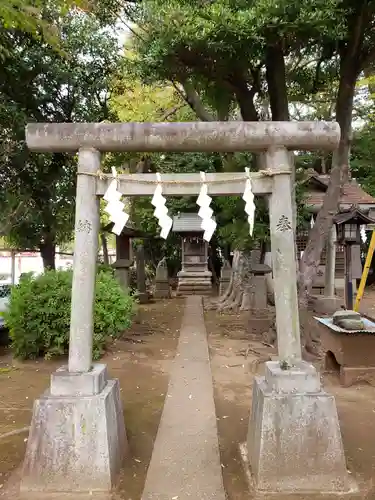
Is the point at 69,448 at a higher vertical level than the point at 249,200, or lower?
lower

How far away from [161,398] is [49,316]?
246 cm

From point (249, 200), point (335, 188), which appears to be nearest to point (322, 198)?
point (335, 188)

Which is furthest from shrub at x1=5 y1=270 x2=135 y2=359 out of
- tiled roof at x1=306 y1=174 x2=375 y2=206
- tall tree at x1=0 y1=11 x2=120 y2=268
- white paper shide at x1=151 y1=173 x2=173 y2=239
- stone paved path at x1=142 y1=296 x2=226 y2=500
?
tiled roof at x1=306 y1=174 x2=375 y2=206

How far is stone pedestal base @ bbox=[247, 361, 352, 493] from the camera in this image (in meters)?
3.29

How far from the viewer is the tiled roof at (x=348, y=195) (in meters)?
16.1

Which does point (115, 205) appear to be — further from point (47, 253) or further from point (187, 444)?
point (47, 253)

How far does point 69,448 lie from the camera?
10.8 ft

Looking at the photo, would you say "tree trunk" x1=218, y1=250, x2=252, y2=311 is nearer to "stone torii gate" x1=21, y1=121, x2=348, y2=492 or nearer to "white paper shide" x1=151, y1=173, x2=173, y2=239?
"stone torii gate" x1=21, y1=121, x2=348, y2=492

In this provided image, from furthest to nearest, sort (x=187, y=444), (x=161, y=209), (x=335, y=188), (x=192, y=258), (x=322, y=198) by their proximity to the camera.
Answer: (x=192, y=258)
(x=322, y=198)
(x=335, y=188)
(x=187, y=444)
(x=161, y=209)

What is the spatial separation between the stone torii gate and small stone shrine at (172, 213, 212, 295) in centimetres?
1416

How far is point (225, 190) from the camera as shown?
367cm

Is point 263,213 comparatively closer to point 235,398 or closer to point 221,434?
point 235,398

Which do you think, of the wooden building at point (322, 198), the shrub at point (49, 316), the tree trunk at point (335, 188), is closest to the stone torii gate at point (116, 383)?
the shrub at point (49, 316)

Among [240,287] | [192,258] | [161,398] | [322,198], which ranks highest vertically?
[322,198]
